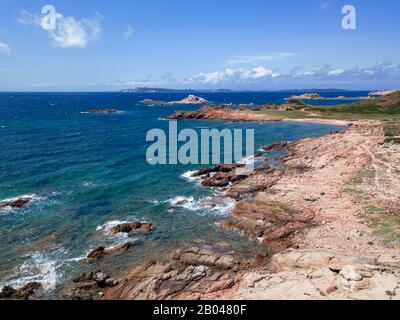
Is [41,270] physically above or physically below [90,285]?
above

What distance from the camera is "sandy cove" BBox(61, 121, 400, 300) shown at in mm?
21062

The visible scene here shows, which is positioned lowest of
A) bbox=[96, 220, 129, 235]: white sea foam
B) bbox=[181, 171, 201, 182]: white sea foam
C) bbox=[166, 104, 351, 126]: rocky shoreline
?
bbox=[96, 220, 129, 235]: white sea foam

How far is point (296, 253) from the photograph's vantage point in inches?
1007

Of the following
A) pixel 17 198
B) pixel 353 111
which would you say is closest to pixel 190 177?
pixel 17 198

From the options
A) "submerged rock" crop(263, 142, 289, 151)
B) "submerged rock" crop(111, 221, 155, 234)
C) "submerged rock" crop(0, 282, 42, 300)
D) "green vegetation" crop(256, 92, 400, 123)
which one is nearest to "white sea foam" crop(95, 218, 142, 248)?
"submerged rock" crop(111, 221, 155, 234)

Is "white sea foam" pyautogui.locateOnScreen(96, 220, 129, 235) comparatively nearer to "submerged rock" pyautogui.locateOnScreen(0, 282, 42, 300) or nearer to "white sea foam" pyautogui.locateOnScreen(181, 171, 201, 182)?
"submerged rock" pyautogui.locateOnScreen(0, 282, 42, 300)

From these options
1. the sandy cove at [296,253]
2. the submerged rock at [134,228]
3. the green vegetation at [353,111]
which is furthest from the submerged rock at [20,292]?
the green vegetation at [353,111]

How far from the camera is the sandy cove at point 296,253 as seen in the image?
21062mm

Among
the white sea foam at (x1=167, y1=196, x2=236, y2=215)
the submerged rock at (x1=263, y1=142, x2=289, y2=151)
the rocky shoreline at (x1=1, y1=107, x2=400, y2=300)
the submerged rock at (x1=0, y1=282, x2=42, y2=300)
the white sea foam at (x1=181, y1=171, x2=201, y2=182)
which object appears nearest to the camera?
the rocky shoreline at (x1=1, y1=107, x2=400, y2=300)

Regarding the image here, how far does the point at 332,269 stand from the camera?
73.3 ft

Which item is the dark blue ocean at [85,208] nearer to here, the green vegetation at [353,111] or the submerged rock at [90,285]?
the submerged rock at [90,285]

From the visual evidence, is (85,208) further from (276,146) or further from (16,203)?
(276,146)
